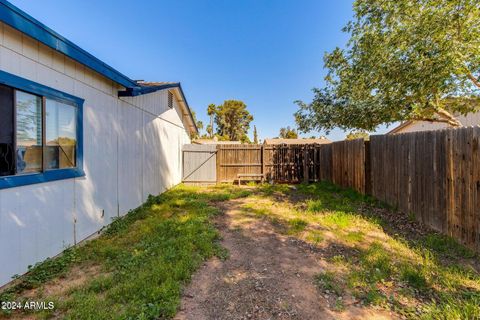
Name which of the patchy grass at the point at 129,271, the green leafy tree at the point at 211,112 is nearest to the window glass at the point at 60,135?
the patchy grass at the point at 129,271

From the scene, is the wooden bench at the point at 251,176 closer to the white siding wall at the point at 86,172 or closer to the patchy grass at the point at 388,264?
the white siding wall at the point at 86,172

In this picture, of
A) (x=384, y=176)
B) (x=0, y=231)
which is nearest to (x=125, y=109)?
(x=0, y=231)

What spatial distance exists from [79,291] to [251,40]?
14124mm

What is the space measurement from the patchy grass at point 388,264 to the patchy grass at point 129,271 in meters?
1.72

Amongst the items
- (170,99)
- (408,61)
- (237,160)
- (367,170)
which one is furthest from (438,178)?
(170,99)

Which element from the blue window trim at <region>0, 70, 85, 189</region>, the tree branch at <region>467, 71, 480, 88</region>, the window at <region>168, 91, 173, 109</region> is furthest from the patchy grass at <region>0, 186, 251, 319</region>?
the tree branch at <region>467, 71, 480, 88</region>

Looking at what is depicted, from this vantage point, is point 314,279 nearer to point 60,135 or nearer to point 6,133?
point 6,133

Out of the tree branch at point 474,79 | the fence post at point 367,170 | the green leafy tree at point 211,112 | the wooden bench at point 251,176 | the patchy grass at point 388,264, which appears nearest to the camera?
the patchy grass at point 388,264

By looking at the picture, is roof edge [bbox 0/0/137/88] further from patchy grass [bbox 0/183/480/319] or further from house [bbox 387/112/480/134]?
house [bbox 387/112/480/134]

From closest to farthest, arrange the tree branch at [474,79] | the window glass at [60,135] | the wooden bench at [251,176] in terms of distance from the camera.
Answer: the window glass at [60,135], the tree branch at [474,79], the wooden bench at [251,176]

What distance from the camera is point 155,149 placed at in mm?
7723

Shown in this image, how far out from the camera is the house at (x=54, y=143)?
2648mm

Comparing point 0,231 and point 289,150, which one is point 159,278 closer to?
point 0,231

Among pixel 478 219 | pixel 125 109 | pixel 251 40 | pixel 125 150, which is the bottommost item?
pixel 478 219
